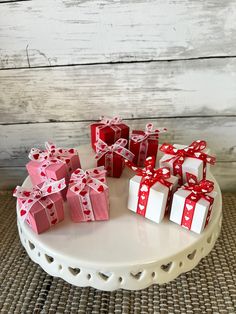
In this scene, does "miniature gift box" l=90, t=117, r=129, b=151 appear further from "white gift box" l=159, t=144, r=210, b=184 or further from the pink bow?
"white gift box" l=159, t=144, r=210, b=184

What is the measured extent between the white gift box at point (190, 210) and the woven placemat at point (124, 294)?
22 cm

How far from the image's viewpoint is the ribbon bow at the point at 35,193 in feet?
2.44

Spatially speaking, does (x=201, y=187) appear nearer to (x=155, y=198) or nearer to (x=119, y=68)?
(x=155, y=198)

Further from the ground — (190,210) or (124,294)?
(190,210)

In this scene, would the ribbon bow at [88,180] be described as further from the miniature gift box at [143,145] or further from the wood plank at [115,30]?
the wood plank at [115,30]

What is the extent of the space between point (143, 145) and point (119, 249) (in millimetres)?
317

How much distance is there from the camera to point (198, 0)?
3.05 feet

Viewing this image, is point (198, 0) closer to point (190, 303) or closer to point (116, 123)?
point (116, 123)

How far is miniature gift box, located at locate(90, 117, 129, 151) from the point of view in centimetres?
96

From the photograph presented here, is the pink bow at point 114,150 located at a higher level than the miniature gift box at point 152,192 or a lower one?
higher

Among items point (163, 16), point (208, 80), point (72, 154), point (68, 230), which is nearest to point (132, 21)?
point (163, 16)

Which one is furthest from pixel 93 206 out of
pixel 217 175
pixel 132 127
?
pixel 217 175

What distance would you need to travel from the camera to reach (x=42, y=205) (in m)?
0.75

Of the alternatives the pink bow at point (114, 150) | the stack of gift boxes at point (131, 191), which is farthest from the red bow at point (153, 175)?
the pink bow at point (114, 150)
